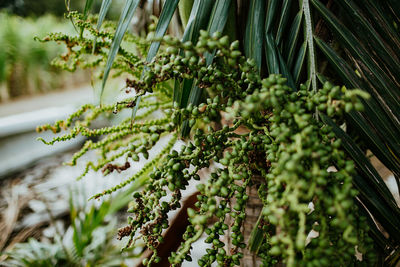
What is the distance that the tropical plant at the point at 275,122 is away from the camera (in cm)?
30

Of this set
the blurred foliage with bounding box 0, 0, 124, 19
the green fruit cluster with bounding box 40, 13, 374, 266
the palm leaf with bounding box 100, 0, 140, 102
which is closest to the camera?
the green fruit cluster with bounding box 40, 13, 374, 266

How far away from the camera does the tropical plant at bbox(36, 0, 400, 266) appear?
0.30 meters

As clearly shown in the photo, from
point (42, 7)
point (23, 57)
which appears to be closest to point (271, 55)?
point (23, 57)

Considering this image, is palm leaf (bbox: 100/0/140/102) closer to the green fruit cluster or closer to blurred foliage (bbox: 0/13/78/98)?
the green fruit cluster

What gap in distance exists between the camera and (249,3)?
0.56 metres

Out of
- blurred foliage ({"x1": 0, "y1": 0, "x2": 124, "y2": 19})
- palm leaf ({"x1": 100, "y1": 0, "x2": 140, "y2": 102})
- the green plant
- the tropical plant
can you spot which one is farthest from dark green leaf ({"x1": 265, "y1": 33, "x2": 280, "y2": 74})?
blurred foliage ({"x1": 0, "y1": 0, "x2": 124, "y2": 19})

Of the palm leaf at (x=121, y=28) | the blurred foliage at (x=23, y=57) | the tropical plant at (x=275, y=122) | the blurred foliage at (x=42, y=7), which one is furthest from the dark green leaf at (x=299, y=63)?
the blurred foliage at (x=42, y=7)

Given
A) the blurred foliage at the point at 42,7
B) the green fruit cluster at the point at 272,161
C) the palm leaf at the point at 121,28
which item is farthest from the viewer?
the blurred foliage at the point at 42,7

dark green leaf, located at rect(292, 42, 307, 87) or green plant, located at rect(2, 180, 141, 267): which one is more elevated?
dark green leaf, located at rect(292, 42, 307, 87)

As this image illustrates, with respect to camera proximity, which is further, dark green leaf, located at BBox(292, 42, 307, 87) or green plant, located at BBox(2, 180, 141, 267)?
green plant, located at BBox(2, 180, 141, 267)

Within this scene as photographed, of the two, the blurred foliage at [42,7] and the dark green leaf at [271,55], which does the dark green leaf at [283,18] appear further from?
the blurred foliage at [42,7]

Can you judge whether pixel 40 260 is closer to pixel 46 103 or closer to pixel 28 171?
pixel 28 171

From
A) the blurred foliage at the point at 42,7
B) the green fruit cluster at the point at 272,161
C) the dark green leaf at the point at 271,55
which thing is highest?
the dark green leaf at the point at 271,55

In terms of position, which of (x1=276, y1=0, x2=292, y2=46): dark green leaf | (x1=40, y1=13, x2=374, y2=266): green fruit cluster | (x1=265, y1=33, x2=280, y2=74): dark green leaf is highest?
(x1=276, y1=0, x2=292, y2=46): dark green leaf
